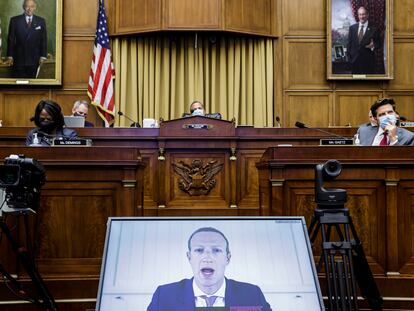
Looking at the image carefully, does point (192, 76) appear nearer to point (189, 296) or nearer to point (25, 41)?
point (25, 41)

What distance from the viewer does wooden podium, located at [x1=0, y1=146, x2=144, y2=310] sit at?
3102mm

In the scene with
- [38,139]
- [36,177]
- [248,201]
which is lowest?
[248,201]

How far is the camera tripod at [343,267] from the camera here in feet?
7.82

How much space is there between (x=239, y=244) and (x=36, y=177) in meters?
1.25

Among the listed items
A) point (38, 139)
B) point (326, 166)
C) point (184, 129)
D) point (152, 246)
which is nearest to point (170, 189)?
point (184, 129)

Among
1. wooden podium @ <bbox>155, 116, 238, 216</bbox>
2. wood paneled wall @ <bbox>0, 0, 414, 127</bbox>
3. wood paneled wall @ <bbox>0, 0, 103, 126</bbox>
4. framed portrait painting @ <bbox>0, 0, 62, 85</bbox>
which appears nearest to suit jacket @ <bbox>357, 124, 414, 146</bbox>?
wooden podium @ <bbox>155, 116, 238, 216</bbox>

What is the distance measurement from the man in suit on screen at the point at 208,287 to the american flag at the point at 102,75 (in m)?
6.37

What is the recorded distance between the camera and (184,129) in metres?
5.54

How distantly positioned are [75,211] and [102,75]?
528cm

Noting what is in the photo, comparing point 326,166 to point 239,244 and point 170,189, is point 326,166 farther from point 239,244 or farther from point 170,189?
point 170,189

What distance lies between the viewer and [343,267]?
248cm

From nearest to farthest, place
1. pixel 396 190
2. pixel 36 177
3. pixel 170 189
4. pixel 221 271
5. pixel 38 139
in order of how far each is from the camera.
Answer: pixel 221 271
pixel 36 177
pixel 396 190
pixel 38 139
pixel 170 189

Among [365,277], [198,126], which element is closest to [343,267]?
[365,277]

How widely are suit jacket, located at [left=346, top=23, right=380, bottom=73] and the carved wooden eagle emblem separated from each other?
405 cm
